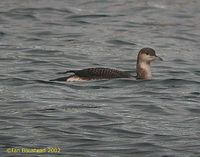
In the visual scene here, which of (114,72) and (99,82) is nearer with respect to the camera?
(99,82)

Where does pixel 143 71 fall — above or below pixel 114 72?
below

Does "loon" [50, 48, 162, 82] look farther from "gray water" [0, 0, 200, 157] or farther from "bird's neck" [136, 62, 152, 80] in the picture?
"gray water" [0, 0, 200, 157]

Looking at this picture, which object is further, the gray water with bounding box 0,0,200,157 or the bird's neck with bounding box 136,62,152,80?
the bird's neck with bounding box 136,62,152,80

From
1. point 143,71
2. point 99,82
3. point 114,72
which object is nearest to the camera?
point 99,82

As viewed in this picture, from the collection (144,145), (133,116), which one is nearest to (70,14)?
(133,116)

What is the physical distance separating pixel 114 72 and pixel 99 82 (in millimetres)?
380

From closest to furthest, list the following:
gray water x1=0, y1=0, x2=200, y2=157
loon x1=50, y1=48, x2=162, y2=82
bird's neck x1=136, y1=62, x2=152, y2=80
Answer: gray water x1=0, y1=0, x2=200, y2=157 < loon x1=50, y1=48, x2=162, y2=82 < bird's neck x1=136, y1=62, x2=152, y2=80

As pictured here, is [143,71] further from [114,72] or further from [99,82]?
[99,82]

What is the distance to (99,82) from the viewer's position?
19.8 meters

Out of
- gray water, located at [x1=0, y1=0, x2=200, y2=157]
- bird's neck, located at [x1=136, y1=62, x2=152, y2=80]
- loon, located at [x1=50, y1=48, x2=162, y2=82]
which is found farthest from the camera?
bird's neck, located at [x1=136, y1=62, x2=152, y2=80]

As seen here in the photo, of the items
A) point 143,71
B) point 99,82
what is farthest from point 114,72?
point 143,71

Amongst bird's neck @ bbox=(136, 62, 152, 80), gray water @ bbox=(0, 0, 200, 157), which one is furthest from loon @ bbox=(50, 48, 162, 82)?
gray water @ bbox=(0, 0, 200, 157)

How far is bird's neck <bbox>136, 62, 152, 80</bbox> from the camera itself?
20.6 m

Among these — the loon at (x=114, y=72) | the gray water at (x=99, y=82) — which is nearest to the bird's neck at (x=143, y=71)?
the loon at (x=114, y=72)
